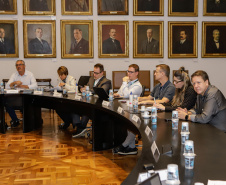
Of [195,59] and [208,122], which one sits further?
[195,59]

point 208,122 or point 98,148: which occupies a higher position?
point 208,122

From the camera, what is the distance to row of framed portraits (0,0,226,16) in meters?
9.77

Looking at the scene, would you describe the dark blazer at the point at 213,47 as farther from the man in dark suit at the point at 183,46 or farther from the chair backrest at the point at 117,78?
the chair backrest at the point at 117,78

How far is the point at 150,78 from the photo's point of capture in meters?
10.3

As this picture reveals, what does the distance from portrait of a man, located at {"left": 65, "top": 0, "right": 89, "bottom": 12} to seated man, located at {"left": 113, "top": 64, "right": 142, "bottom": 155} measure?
4.01 meters

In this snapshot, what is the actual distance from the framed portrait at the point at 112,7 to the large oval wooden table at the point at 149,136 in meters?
3.96

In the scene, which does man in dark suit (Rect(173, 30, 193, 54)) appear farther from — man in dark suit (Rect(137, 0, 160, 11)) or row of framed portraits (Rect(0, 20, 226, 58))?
man in dark suit (Rect(137, 0, 160, 11))

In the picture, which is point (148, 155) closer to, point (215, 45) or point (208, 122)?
point (208, 122)

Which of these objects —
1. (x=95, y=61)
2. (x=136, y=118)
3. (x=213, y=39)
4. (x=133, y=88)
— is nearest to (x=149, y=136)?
(x=136, y=118)

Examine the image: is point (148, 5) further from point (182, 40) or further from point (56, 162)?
point (56, 162)

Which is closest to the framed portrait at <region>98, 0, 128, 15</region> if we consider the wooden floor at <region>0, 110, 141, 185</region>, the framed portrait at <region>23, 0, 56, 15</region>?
the framed portrait at <region>23, 0, 56, 15</region>

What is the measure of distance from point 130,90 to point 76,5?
15.7 ft

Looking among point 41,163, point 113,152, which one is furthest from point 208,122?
point 41,163

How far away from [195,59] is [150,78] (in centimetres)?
157
